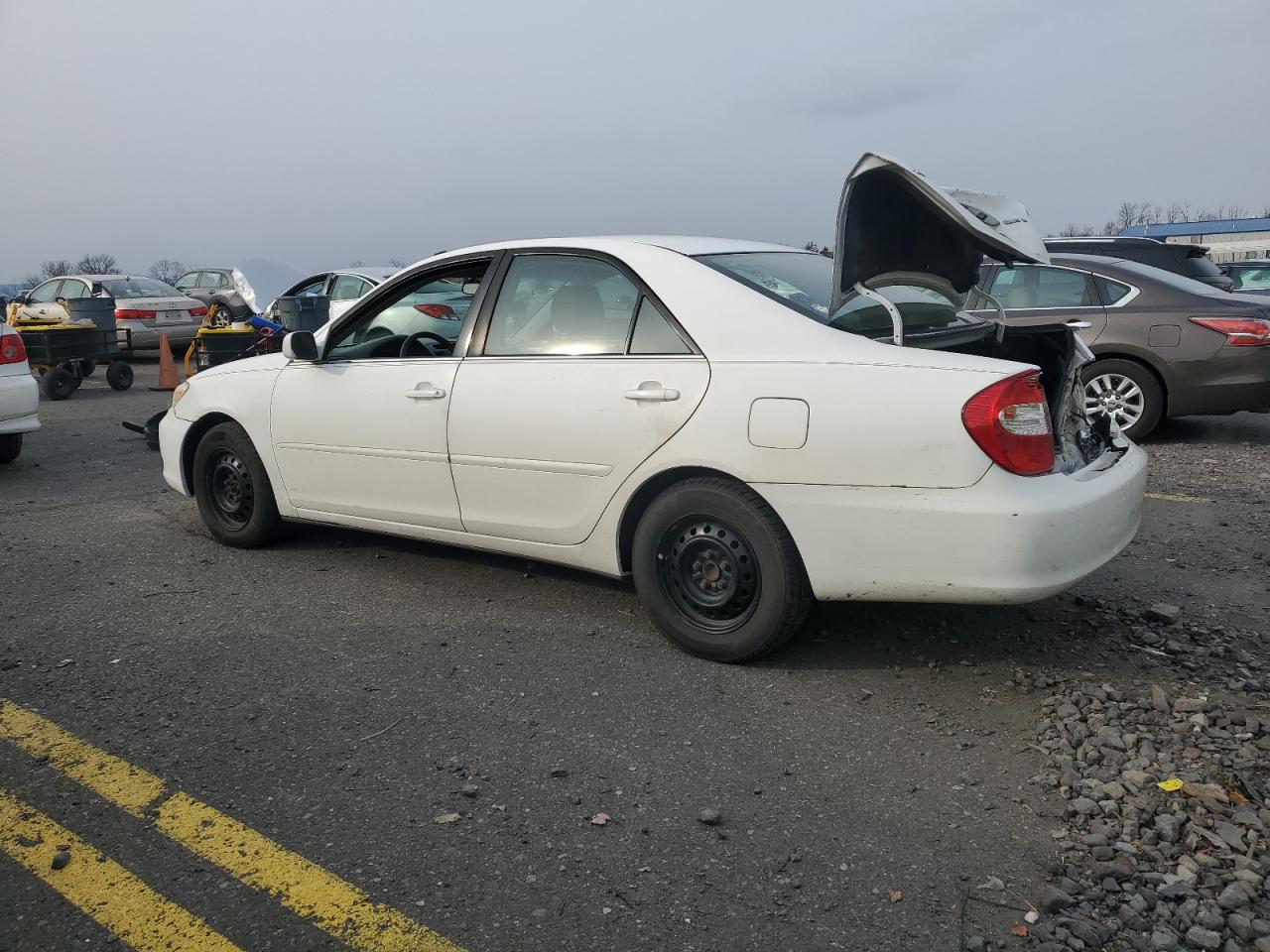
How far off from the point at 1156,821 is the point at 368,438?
344cm

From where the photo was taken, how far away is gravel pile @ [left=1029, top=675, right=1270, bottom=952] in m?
2.31

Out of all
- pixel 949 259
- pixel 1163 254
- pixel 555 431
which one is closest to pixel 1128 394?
pixel 1163 254

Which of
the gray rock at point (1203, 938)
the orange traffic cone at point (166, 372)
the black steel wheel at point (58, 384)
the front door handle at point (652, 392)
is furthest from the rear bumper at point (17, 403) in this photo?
the gray rock at point (1203, 938)

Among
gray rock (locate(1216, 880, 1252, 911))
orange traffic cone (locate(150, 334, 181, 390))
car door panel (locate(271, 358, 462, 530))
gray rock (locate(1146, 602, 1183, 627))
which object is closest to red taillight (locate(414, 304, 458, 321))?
car door panel (locate(271, 358, 462, 530))

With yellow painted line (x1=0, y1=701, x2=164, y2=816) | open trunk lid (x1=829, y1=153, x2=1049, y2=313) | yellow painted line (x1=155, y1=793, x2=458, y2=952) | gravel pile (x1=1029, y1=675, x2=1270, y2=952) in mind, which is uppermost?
open trunk lid (x1=829, y1=153, x2=1049, y2=313)

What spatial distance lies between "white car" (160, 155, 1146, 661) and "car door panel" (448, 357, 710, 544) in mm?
10

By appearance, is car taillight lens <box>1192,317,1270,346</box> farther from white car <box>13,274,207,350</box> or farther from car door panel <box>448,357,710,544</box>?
white car <box>13,274,207,350</box>

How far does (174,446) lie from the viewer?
18.6ft

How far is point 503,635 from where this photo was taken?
4.16 metres

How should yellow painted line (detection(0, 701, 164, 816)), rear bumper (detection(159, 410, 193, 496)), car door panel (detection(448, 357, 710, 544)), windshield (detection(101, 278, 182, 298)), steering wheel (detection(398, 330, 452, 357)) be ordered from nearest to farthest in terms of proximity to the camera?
1. yellow painted line (detection(0, 701, 164, 816))
2. car door panel (detection(448, 357, 710, 544))
3. steering wheel (detection(398, 330, 452, 357))
4. rear bumper (detection(159, 410, 193, 496))
5. windshield (detection(101, 278, 182, 298))

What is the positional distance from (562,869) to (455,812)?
421 millimetres

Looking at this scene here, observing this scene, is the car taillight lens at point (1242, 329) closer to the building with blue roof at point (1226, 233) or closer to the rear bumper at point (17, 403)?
the rear bumper at point (17, 403)

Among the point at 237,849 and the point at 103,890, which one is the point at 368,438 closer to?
the point at 237,849

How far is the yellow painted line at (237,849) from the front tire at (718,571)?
165 centimetres
